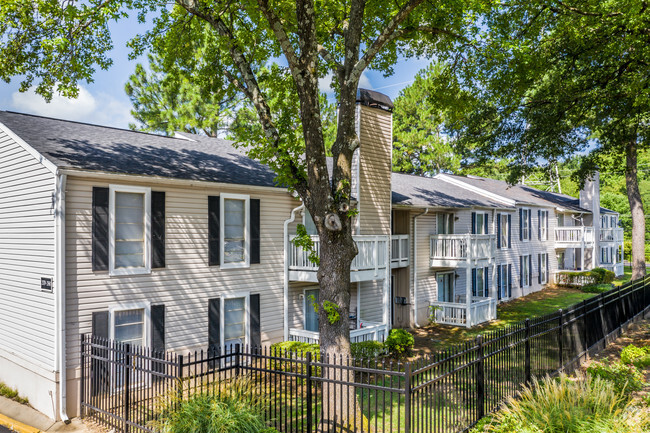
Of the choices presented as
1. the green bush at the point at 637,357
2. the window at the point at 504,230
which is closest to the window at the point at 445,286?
the window at the point at 504,230

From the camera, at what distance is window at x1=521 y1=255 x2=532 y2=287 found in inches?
1165

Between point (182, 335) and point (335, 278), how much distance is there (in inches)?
223

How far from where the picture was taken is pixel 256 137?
8.89m

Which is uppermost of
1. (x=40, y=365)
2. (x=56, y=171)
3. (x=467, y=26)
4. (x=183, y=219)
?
(x=467, y=26)

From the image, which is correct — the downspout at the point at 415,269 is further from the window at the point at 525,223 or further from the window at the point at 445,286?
the window at the point at 525,223

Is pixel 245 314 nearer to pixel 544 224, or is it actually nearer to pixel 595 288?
pixel 595 288

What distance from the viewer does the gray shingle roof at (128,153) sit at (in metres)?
10.9

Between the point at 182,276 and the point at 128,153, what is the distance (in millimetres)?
3561

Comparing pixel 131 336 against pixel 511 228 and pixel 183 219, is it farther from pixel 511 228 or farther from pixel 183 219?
pixel 511 228

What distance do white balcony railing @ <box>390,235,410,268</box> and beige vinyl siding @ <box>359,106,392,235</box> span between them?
1.69 m

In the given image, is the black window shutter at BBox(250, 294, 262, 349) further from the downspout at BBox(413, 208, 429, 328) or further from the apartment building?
the downspout at BBox(413, 208, 429, 328)

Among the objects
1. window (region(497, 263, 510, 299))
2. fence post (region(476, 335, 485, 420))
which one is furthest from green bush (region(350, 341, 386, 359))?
window (region(497, 263, 510, 299))

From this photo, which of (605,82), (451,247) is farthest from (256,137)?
(451,247)

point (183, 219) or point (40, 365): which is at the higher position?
point (183, 219)
